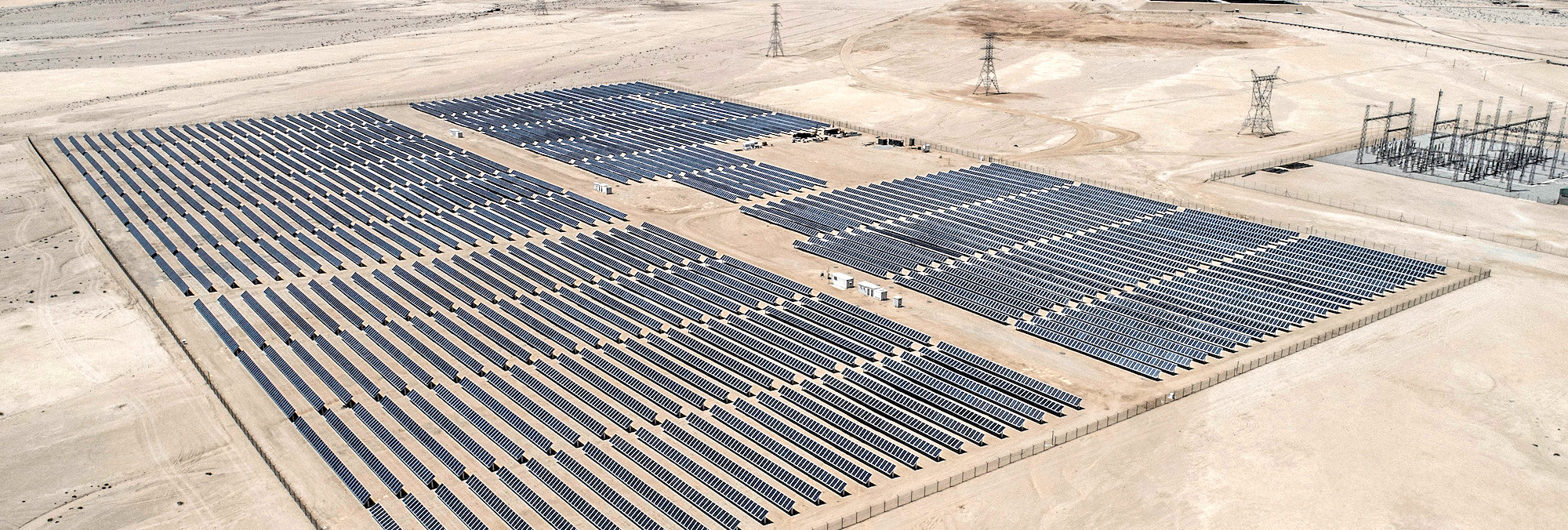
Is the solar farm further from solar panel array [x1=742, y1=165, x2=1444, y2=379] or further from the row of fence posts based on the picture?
the row of fence posts

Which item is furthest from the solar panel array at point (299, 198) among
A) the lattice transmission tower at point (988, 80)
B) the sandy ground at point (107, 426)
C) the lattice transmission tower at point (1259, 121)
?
the lattice transmission tower at point (1259, 121)

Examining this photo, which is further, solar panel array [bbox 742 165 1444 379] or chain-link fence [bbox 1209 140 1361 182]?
chain-link fence [bbox 1209 140 1361 182]

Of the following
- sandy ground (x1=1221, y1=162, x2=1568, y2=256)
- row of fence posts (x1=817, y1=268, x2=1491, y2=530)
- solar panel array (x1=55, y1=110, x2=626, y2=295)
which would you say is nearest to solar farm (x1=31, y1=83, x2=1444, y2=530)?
solar panel array (x1=55, y1=110, x2=626, y2=295)

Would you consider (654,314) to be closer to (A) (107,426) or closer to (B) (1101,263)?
(A) (107,426)

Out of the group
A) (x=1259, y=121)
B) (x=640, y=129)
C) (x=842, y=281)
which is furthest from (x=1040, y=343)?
(x=640, y=129)

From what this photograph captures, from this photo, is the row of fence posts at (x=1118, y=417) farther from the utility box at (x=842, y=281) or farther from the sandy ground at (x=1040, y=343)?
the utility box at (x=842, y=281)

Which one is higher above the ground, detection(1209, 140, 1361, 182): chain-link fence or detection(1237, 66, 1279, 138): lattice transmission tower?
detection(1237, 66, 1279, 138): lattice transmission tower

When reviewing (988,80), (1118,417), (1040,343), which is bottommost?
(1040,343)

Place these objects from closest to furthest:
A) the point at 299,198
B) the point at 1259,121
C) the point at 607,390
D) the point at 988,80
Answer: the point at 607,390
the point at 299,198
the point at 1259,121
the point at 988,80
